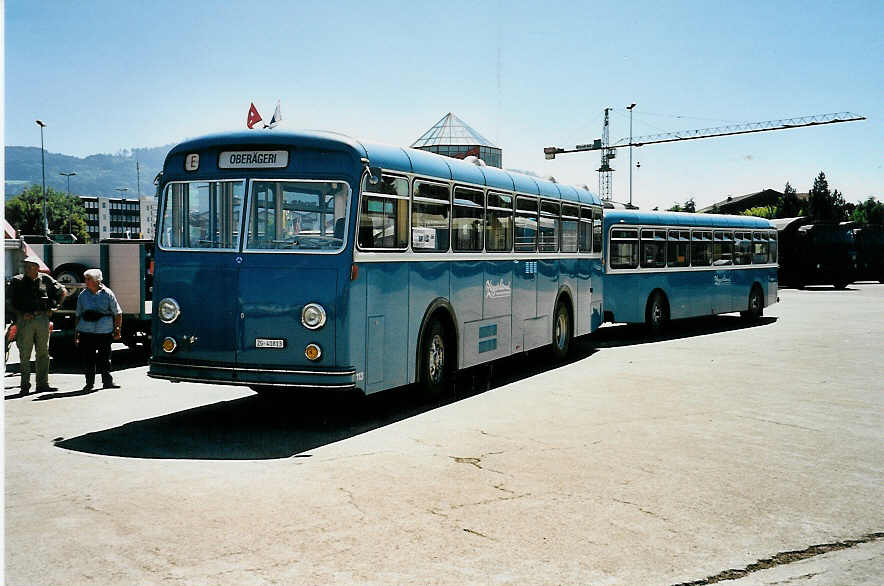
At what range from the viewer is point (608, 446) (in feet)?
29.2

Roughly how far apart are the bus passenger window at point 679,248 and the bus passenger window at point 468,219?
36.0 feet

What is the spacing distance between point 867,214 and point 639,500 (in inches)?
5605

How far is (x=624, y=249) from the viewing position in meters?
20.8

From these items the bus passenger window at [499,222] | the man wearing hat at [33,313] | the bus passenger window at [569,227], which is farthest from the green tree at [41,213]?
the bus passenger window at [499,222]

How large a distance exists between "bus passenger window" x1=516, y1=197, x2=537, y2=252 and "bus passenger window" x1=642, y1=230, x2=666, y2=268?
7.25m

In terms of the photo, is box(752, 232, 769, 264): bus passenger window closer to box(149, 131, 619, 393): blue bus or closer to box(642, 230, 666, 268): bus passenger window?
box(642, 230, 666, 268): bus passenger window

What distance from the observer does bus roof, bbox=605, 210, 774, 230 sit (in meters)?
20.9

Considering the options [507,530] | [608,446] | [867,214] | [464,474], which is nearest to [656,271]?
[608,446]

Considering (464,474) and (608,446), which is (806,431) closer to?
(608,446)

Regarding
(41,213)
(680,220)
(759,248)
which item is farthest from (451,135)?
(41,213)

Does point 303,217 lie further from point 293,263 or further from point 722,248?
point 722,248

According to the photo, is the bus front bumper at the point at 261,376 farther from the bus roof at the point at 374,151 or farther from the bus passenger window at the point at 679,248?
the bus passenger window at the point at 679,248

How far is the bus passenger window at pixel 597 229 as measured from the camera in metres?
18.0

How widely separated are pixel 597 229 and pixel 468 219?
6.56 metres
